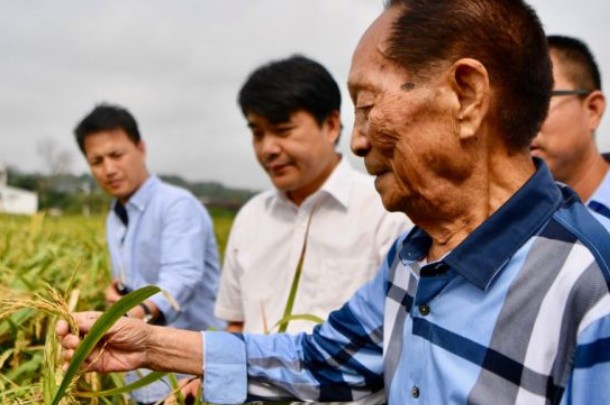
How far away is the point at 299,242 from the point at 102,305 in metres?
1.14

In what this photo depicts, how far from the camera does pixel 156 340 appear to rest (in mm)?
1324

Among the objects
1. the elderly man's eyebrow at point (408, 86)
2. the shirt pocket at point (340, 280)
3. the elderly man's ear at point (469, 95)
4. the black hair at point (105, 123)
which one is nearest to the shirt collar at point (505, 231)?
the elderly man's ear at point (469, 95)

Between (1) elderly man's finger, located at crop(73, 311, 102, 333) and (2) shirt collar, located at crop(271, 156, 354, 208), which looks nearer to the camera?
(1) elderly man's finger, located at crop(73, 311, 102, 333)

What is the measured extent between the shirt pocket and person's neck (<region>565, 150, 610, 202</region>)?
802 millimetres

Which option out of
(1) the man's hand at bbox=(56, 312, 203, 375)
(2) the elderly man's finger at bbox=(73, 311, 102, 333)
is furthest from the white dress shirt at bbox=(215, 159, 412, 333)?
(2) the elderly man's finger at bbox=(73, 311, 102, 333)

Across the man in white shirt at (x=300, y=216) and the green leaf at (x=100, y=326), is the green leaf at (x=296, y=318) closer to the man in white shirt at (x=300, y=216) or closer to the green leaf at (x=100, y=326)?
the man in white shirt at (x=300, y=216)

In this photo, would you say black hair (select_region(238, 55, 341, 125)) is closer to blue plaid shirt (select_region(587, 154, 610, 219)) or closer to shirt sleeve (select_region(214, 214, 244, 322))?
shirt sleeve (select_region(214, 214, 244, 322))

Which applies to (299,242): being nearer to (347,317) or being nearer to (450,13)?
(347,317)

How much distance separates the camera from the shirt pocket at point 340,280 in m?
2.18

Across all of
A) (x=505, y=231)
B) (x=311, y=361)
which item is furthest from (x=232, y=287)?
(x=505, y=231)

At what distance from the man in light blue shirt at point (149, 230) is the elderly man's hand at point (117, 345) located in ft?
3.55

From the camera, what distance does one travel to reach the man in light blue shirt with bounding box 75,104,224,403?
2760 millimetres

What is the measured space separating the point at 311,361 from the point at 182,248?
61.4 inches

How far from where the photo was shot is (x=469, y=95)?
1.01 meters
